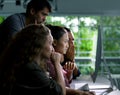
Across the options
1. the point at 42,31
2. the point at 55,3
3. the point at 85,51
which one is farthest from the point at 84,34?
the point at 42,31

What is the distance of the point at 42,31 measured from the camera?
1.35m

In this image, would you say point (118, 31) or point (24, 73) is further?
point (118, 31)

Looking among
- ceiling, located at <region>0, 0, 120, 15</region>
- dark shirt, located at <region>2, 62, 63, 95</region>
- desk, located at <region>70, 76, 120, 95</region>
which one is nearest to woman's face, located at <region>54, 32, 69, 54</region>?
desk, located at <region>70, 76, 120, 95</region>

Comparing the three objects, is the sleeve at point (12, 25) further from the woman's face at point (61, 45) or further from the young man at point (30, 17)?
the woman's face at point (61, 45)

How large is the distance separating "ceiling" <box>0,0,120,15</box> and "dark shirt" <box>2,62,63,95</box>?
454cm

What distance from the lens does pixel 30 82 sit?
49.4 inches

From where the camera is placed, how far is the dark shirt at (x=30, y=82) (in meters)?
1.25

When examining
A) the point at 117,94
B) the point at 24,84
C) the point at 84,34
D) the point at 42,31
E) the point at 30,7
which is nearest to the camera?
the point at 24,84

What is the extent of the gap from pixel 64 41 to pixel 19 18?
1.42 feet

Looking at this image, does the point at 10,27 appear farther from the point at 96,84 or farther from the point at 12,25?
the point at 96,84

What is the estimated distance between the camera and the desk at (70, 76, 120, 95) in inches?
81.2

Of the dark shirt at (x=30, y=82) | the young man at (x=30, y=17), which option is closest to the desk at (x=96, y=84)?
the young man at (x=30, y=17)

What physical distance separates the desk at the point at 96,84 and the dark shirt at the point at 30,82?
2.43 ft

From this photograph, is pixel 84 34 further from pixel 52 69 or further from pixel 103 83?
pixel 52 69
